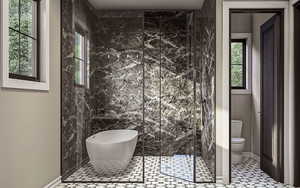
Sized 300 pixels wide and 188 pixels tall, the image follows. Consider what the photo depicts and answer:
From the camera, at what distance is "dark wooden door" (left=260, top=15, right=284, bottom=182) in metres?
3.95

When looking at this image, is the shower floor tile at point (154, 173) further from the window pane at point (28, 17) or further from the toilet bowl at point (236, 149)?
the window pane at point (28, 17)

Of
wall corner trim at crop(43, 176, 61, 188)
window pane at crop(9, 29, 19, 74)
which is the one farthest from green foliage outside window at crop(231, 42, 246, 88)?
window pane at crop(9, 29, 19, 74)

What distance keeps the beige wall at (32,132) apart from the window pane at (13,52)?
0.87 ft

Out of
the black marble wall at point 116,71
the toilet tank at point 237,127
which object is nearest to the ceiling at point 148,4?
the black marble wall at point 116,71

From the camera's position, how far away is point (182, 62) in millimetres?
4441

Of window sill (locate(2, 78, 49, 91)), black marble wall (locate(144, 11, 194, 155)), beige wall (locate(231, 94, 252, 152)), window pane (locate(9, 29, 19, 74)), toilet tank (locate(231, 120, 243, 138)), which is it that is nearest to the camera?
window sill (locate(2, 78, 49, 91))

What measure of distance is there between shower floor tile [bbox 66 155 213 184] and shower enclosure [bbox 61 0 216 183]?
0.01 m

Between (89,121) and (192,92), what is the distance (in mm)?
1517

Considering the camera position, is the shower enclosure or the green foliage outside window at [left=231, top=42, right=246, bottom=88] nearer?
the shower enclosure

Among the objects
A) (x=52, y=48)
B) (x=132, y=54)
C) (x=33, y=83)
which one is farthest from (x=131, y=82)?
(x=33, y=83)

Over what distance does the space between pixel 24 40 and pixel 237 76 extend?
13.4 feet

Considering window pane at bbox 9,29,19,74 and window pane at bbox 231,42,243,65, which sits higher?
window pane at bbox 231,42,243,65

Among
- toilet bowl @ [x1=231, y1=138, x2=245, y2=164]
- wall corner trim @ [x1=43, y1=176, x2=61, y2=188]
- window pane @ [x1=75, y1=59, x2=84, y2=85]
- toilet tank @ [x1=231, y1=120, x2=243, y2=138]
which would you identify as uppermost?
window pane @ [x1=75, y1=59, x2=84, y2=85]
